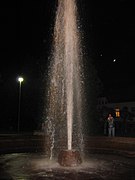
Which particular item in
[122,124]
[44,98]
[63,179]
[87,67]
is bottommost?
[63,179]

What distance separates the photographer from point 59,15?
1773cm

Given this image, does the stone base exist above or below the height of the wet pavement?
above

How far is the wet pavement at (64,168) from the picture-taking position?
420 inches

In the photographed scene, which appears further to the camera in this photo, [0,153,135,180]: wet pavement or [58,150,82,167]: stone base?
[58,150,82,167]: stone base

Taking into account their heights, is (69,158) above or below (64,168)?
above

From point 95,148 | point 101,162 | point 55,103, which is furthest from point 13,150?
point 55,103

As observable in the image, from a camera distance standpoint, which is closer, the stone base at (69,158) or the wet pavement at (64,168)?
the wet pavement at (64,168)

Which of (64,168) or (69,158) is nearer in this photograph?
(64,168)

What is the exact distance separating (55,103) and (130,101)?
26705mm

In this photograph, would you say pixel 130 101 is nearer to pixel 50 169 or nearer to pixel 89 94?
pixel 89 94

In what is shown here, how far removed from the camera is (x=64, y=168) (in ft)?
40.0

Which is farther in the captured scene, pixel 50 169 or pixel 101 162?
pixel 101 162

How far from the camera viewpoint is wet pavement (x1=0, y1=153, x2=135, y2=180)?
35.0 feet

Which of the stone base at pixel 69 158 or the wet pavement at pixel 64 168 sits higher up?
the stone base at pixel 69 158
